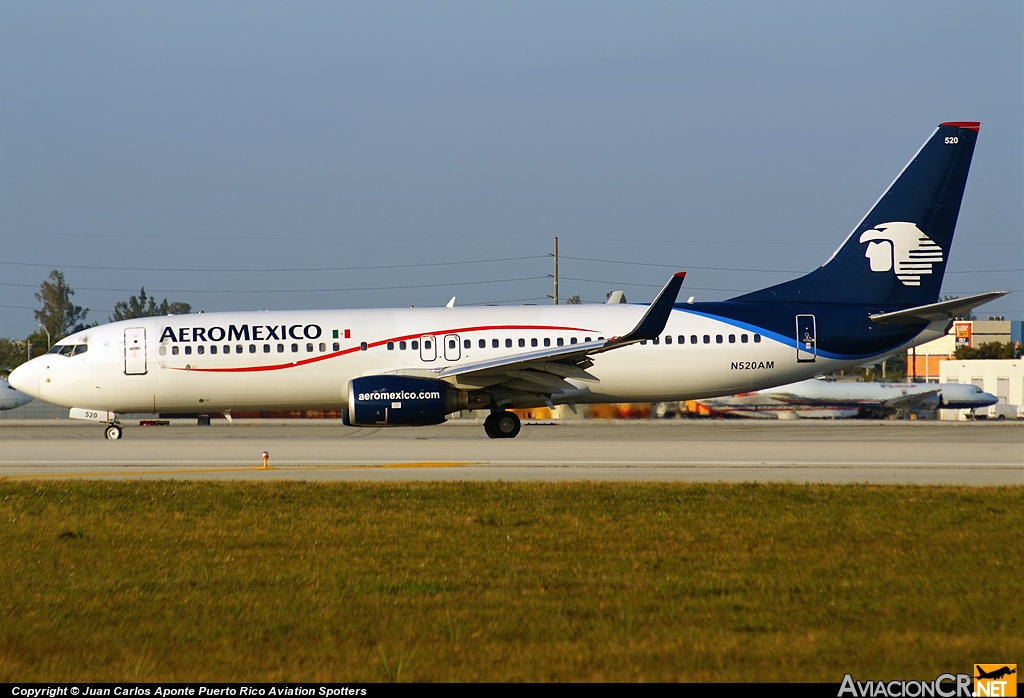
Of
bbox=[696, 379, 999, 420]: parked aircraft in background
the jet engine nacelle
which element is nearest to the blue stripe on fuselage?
the jet engine nacelle

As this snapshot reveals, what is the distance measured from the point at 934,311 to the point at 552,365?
941cm

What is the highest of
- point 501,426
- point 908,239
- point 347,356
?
point 908,239

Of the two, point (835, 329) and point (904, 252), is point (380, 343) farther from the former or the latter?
point (904, 252)

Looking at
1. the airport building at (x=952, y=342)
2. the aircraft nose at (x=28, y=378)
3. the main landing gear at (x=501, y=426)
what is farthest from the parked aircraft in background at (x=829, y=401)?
the aircraft nose at (x=28, y=378)

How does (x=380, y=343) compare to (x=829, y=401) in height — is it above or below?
above

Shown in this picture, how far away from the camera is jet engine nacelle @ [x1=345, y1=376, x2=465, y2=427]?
23.1 metres

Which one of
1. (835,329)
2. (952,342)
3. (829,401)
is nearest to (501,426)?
(835,329)

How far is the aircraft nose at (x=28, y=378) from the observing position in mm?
25828

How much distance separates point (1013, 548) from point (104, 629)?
26.8ft

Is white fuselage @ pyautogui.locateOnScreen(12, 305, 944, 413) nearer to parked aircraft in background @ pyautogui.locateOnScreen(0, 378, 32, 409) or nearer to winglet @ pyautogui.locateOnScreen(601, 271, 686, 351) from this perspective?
winglet @ pyautogui.locateOnScreen(601, 271, 686, 351)

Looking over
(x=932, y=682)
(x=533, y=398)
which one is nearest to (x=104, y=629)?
(x=932, y=682)

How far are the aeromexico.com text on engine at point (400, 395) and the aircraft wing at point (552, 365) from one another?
729mm

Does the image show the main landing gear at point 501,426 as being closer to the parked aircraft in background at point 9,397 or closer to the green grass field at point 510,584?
the green grass field at point 510,584

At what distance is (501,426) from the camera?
25031mm
